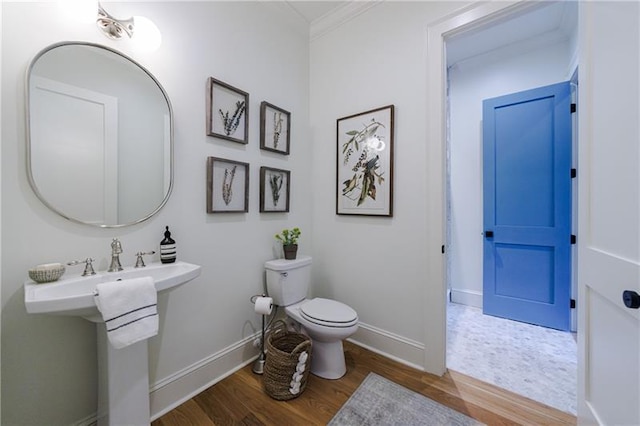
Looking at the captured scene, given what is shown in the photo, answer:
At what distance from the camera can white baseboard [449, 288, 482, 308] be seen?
2.83 metres

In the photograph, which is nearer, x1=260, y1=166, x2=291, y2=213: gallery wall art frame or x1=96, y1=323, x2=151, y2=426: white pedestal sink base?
x1=96, y1=323, x2=151, y2=426: white pedestal sink base

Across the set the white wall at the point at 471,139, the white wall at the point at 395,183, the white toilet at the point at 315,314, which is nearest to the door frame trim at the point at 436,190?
the white wall at the point at 395,183

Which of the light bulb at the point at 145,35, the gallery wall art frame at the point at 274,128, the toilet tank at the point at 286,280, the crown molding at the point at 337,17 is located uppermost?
the crown molding at the point at 337,17

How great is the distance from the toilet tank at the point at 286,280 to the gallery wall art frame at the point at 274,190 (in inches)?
16.9

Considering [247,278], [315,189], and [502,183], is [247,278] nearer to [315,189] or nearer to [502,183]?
[315,189]

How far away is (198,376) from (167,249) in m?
0.84

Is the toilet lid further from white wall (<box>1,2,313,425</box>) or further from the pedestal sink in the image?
the pedestal sink

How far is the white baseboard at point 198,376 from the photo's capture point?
136 centimetres

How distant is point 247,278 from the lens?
71.6 inches

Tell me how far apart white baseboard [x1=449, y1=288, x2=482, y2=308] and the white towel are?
3086mm

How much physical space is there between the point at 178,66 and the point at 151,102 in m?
0.29

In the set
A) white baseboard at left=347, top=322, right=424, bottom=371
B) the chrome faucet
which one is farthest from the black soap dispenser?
white baseboard at left=347, top=322, right=424, bottom=371

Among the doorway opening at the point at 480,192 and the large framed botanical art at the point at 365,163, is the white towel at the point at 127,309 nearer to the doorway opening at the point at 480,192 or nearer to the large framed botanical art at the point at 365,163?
the large framed botanical art at the point at 365,163

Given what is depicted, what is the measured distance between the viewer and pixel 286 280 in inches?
71.9
